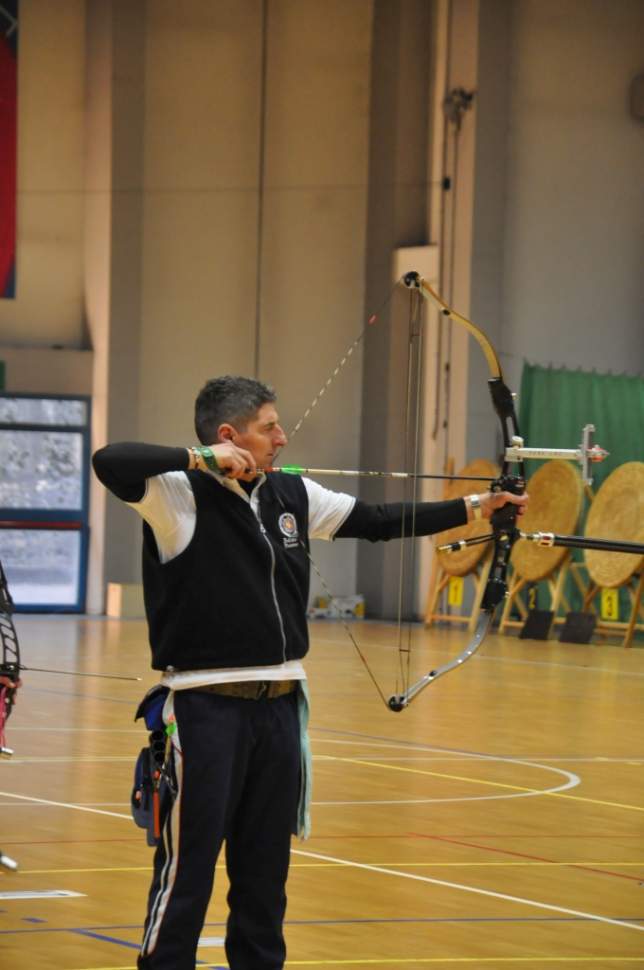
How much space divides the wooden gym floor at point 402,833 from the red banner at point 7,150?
7.84 m

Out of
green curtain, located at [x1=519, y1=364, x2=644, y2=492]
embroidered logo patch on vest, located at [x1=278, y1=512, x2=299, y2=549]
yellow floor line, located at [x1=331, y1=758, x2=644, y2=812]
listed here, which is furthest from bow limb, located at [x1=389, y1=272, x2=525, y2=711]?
green curtain, located at [x1=519, y1=364, x2=644, y2=492]

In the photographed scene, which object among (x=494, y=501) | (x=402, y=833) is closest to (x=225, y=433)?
(x=494, y=501)

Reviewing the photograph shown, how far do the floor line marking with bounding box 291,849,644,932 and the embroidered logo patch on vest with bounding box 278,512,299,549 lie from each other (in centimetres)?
180

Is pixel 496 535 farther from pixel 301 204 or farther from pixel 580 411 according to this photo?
pixel 301 204

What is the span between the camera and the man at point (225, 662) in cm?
338

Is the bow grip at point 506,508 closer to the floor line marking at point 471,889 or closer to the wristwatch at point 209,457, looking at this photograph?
the wristwatch at point 209,457

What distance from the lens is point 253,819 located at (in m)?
3.48

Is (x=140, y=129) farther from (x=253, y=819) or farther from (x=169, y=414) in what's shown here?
(x=253, y=819)

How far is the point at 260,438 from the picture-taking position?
3.56 meters

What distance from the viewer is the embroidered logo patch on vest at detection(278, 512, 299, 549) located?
3580 millimetres

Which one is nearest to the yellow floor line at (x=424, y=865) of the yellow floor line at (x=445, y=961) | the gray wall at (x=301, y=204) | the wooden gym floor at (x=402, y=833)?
the wooden gym floor at (x=402, y=833)

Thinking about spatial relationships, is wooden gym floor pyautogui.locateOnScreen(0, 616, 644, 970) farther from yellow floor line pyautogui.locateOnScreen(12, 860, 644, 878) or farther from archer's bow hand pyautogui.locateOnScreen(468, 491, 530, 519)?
archer's bow hand pyautogui.locateOnScreen(468, 491, 530, 519)

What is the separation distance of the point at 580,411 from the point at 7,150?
23.0 ft

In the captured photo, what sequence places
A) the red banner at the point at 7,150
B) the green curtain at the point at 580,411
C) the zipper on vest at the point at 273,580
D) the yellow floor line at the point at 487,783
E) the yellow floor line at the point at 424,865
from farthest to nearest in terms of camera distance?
the red banner at the point at 7,150 < the green curtain at the point at 580,411 < the yellow floor line at the point at 487,783 < the yellow floor line at the point at 424,865 < the zipper on vest at the point at 273,580
